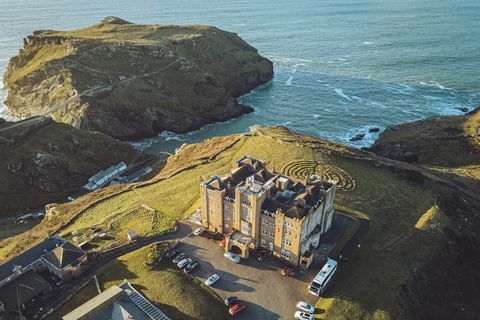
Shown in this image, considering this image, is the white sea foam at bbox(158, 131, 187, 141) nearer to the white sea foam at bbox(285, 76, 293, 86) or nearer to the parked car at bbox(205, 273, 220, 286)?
the white sea foam at bbox(285, 76, 293, 86)

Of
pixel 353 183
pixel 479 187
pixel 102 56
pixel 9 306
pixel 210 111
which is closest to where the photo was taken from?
pixel 9 306

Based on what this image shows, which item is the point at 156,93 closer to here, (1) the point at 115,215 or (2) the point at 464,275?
(1) the point at 115,215

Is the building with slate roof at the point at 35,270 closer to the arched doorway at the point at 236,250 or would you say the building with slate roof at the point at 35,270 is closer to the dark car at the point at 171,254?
the dark car at the point at 171,254

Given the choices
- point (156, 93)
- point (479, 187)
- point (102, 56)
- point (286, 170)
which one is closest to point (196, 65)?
point (156, 93)

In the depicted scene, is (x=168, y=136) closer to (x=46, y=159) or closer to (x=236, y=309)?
(x=46, y=159)

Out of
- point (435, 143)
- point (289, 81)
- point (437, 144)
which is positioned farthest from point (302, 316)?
point (289, 81)

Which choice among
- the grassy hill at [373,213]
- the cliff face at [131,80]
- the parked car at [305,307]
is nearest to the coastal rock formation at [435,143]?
the grassy hill at [373,213]
